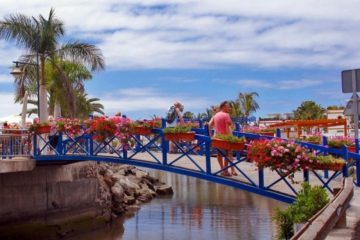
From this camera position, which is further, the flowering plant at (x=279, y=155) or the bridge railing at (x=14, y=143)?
the bridge railing at (x=14, y=143)

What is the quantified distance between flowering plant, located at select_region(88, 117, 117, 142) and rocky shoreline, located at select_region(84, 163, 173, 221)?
7.63m

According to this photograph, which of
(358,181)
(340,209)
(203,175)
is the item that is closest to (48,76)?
(203,175)

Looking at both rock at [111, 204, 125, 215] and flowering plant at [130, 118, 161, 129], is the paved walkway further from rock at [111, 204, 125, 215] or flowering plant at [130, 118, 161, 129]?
rock at [111, 204, 125, 215]

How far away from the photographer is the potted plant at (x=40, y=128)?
63.3ft

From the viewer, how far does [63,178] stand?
899 inches

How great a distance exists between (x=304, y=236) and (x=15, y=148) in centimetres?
1520

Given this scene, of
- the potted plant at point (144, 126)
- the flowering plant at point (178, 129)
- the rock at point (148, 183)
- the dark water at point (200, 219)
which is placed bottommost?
the dark water at point (200, 219)

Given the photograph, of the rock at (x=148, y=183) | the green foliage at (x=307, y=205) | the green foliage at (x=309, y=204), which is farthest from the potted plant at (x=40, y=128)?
the rock at (x=148, y=183)

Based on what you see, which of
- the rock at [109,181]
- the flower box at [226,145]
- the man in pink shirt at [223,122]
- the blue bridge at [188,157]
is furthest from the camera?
the rock at [109,181]

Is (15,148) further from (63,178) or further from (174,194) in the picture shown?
(174,194)

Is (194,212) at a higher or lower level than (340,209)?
lower

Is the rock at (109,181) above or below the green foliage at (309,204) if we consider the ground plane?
below

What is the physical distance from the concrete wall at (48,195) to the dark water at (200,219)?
1281 millimetres

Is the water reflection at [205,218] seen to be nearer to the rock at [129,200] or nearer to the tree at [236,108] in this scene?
the rock at [129,200]
